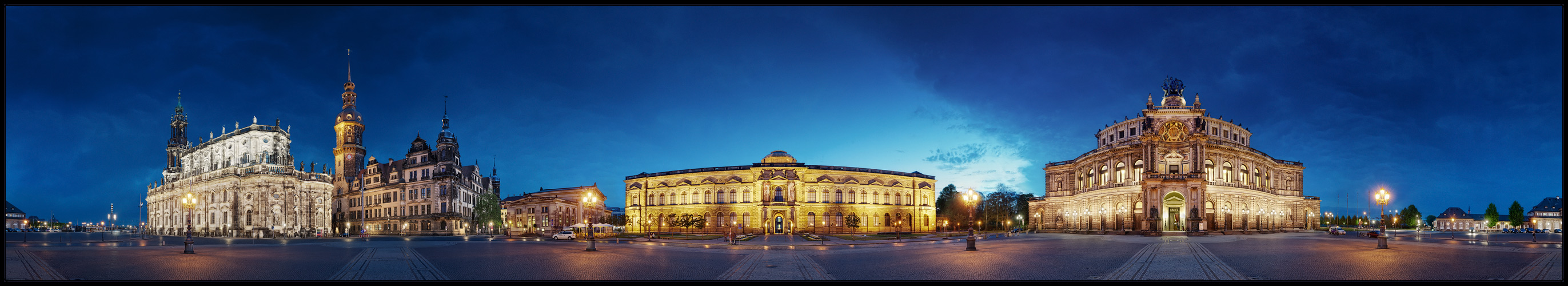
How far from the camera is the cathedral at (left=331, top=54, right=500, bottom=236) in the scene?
94.8 m

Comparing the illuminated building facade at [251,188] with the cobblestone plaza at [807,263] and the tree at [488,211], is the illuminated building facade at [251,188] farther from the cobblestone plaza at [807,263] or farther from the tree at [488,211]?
the cobblestone plaza at [807,263]

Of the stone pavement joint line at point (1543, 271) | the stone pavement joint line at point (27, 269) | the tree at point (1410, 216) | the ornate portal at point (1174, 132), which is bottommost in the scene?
the tree at point (1410, 216)

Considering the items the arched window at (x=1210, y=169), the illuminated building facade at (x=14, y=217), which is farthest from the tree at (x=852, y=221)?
the illuminated building facade at (x=14, y=217)

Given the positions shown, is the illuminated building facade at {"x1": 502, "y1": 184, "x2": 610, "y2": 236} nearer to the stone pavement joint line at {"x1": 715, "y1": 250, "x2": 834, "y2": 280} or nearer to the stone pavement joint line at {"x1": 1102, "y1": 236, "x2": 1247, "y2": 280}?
the stone pavement joint line at {"x1": 715, "y1": 250, "x2": 834, "y2": 280}

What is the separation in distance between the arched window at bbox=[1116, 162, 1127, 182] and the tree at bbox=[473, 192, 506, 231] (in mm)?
70224

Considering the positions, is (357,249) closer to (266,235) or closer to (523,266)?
(523,266)

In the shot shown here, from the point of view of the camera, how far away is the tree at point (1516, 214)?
129 metres

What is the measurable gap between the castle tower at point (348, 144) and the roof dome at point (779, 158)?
62.7 m

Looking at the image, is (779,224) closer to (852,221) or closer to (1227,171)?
(852,221)

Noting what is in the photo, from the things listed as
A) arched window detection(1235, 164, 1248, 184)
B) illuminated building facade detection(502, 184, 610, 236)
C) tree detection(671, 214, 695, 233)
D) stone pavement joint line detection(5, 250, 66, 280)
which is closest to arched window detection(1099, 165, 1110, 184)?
arched window detection(1235, 164, 1248, 184)

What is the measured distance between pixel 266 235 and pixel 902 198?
76.6m

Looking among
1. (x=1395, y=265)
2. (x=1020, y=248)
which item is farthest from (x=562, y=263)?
(x=1395, y=265)

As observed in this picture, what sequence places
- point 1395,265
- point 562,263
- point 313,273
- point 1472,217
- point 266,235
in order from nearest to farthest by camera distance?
point 313,273
point 1395,265
point 562,263
point 266,235
point 1472,217

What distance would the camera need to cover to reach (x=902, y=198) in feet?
317
